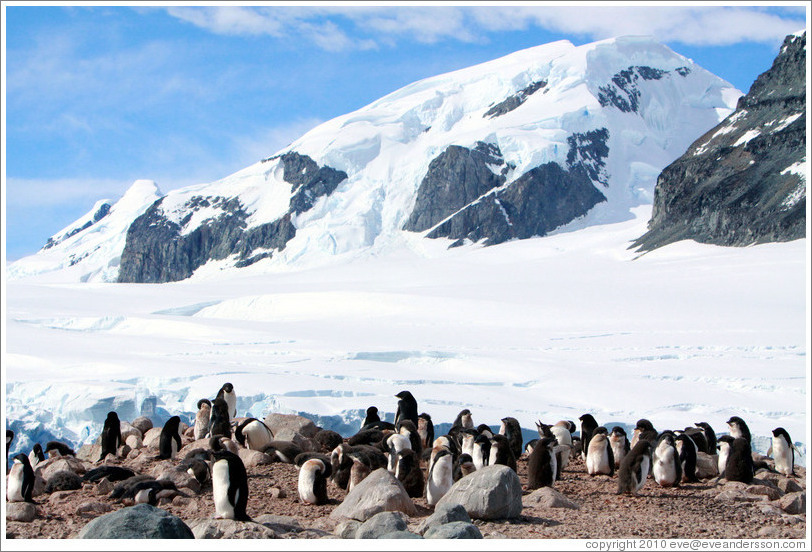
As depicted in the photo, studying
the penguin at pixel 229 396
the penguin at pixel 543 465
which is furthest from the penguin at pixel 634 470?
the penguin at pixel 229 396

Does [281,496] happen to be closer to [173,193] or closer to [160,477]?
[160,477]

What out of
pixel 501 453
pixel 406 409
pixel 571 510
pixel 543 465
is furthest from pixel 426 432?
pixel 571 510

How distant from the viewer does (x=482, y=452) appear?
923cm

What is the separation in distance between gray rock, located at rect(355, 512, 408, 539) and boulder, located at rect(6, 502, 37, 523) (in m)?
3.21

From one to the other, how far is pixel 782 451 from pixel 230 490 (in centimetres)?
690

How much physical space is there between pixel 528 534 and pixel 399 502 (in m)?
1.27

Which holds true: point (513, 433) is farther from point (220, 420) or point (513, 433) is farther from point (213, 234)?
point (213, 234)

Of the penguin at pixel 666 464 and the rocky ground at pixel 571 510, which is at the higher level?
the penguin at pixel 666 464

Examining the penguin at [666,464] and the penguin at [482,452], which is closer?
the penguin at [666,464]

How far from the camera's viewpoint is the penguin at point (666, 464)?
8930 mm

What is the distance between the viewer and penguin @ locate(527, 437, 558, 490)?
877 centimetres

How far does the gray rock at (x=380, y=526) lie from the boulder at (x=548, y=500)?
1.71 meters

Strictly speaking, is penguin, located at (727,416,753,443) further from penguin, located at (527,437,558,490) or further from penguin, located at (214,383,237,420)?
penguin, located at (214,383,237,420)

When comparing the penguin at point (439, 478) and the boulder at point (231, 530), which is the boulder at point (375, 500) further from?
the boulder at point (231, 530)
